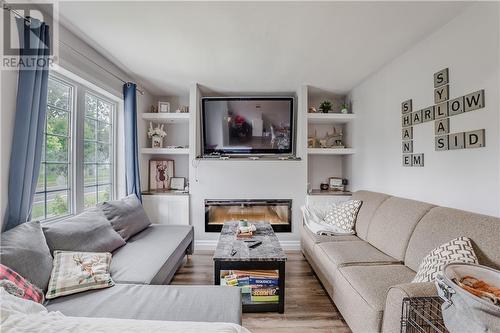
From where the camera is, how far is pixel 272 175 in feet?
11.8

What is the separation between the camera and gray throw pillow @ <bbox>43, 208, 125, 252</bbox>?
5.61 feet

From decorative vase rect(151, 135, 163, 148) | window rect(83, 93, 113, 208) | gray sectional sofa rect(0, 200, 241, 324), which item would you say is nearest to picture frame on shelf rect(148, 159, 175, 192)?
decorative vase rect(151, 135, 163, 148)

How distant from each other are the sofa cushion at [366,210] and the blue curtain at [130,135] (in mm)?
2802

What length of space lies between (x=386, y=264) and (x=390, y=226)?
38cm

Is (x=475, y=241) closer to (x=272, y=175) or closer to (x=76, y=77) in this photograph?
(x=272, y=175)

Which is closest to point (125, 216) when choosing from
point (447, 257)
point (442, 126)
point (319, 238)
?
point (319, 238)

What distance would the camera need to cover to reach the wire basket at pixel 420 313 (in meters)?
1.16

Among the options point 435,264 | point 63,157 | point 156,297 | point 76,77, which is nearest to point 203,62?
point 76,77

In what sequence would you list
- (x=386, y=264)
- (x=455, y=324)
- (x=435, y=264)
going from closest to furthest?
(x=455, y=324) < (x=435, y=264) < (x=386, y=264)

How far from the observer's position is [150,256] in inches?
80.3

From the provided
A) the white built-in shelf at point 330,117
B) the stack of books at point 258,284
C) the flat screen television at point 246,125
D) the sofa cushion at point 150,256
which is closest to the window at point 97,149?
the sofa cushion at point 150,256

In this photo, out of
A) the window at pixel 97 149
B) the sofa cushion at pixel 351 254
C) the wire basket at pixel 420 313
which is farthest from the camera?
the window at pixel 97 149

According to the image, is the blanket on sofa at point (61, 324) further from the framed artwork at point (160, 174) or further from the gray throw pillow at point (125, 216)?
the framed artwork at point (160, 174)

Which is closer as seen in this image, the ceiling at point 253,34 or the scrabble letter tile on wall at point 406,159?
the ceiling at point 253,34
